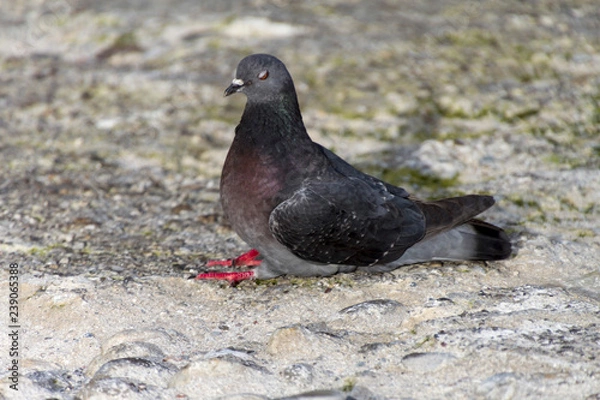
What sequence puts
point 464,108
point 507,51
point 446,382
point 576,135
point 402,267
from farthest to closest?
1. point 507,51
2. point 464,108
3. point 576,135
4. point 402,267
5. point 446,382

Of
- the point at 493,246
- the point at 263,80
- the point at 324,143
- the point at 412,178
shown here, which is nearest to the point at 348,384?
the point at 493,246

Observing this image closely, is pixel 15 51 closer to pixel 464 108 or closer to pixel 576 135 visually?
pixel 464 108

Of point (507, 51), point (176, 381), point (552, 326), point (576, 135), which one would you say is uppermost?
point (507, 51)

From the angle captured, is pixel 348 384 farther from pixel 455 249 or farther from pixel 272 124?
pixel 272 124

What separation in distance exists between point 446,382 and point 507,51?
5.22 meters

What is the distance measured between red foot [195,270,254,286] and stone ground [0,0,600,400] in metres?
0.06

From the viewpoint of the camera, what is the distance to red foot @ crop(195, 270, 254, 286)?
441cm

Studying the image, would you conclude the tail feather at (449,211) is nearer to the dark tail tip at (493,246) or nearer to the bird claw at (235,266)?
the dark tail tip at (493,246)

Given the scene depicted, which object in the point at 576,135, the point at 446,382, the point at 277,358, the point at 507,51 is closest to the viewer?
the point at 446,382

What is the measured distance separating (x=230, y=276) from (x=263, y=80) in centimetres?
111

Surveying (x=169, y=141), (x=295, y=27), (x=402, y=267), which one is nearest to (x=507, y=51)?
(x=295, y=27)

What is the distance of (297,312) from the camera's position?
4.07m

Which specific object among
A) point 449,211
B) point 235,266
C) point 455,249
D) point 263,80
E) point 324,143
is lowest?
point 235,266

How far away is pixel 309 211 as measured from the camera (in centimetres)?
410
